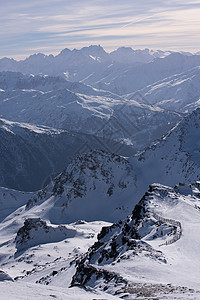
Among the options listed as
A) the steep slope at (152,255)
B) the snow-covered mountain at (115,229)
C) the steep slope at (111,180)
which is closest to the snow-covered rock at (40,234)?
the snow-covered mountain at (115,229)

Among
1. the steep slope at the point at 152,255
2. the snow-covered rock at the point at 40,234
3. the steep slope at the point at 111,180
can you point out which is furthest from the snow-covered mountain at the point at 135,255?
the steep slope at the point at 111,180

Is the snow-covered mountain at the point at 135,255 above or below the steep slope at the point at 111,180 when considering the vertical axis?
above

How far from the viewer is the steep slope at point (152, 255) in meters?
39.9

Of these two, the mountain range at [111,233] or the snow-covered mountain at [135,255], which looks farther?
the mountain range at [111,233]

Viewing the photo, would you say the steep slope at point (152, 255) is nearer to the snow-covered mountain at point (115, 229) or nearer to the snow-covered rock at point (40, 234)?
the snow-covered mountain at point (115, 229)

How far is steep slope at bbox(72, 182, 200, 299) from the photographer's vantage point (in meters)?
39.9

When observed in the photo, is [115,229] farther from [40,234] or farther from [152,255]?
[40,234]

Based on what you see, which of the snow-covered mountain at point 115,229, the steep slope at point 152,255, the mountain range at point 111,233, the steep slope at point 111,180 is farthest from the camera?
the steep slope at point 111,180

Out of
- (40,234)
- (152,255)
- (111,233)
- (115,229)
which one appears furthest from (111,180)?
(152,255)

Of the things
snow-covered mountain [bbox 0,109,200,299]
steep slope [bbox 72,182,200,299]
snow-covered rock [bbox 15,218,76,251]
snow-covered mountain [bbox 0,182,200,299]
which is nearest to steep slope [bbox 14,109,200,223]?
snow-covered mountain [bbox 0,109,200,299]

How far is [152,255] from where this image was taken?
5059 cm

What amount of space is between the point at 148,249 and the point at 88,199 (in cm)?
12384

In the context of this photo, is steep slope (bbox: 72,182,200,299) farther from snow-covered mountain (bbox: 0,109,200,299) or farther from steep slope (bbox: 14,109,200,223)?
steep slope (bbox: 14,109,200,223)

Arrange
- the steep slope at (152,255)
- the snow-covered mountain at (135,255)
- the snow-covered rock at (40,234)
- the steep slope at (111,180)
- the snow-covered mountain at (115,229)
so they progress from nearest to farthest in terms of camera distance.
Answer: the snow-covered mountain at (135,255)
the steep slope at (152,255)
the snow-covered mountain at (115,229)
the snow-covered rock at (40,234)
the steep slope at (111,180)
